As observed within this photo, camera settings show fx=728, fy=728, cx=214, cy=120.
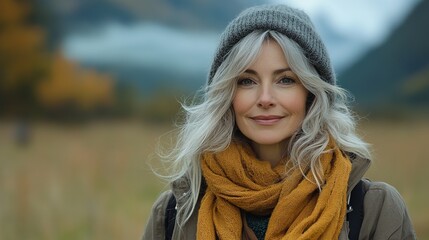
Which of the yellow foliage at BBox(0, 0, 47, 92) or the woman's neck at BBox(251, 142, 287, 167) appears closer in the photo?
the woman's neck at BBox(251, 142, 287, 167)

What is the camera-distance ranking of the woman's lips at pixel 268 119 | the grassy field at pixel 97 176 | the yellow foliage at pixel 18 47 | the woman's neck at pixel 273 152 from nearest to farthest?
Result: the woman's lips at pixel 268 119, the woman's neck at pixel 273 152, the grassy field at pixel 97 176, the yellow foliage at pixel 18 47

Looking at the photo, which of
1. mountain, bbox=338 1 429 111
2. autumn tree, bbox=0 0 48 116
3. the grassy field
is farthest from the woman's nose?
autumn tree, bbox=0 0 48 116

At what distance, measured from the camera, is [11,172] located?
5.35m

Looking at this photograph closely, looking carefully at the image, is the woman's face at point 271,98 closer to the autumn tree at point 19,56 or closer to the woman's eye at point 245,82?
the woman's eye at point 245,82

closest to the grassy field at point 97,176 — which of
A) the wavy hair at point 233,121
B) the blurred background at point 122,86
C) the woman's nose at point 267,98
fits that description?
the blurred background at point 122,86

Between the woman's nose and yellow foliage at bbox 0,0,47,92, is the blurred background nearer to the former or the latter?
yellow foliage at bbox 0,0,47,92

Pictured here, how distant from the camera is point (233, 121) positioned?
2.38 m

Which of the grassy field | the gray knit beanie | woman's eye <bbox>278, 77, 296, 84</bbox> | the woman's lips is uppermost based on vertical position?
the gray knit beanie

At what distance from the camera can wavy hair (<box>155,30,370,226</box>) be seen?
2203 mm

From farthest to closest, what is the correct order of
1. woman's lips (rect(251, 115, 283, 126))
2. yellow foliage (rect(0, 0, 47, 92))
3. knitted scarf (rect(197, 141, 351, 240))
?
yellow foliage (rect(0, 0, 47, 92)) → woman's lips (rect(251, 115, 283, 126)) → knitted scarf (rect(197, 141, 351, 240))

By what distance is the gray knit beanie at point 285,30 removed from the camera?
7.25 ft

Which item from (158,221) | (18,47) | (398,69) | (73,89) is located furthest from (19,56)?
(158,221)

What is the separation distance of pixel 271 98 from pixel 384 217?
0.48 metres

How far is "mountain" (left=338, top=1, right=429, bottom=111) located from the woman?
124 inches
